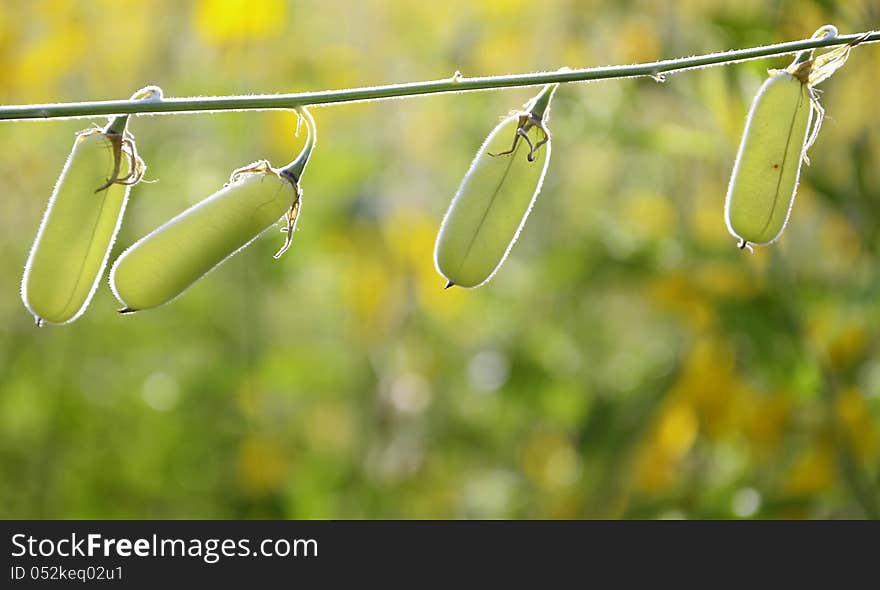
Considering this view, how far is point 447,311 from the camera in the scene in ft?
11.9

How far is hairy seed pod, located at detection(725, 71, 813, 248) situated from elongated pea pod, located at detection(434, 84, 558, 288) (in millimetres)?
220

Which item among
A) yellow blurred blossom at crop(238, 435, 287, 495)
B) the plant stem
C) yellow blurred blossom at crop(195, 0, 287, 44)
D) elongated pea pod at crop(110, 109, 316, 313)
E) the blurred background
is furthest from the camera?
yellow blurred blossom at crop(195, 0, 287, 44)

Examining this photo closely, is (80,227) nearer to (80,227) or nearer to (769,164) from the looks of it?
(80,227)

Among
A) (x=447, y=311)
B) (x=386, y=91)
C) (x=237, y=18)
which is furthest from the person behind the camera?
(x=447, y=311)

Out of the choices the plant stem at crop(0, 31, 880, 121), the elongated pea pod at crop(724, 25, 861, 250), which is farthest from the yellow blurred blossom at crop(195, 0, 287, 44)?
the elongated pea pod at crop(724, 25, 861, 250)

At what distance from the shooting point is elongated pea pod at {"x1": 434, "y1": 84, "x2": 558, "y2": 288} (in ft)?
3.83

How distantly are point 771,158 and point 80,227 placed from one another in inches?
30.3

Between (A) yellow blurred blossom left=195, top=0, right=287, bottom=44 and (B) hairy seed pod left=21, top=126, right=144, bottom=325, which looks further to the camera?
(A) yellow blurred blossom left=195, top=0, right=287, bottom=44

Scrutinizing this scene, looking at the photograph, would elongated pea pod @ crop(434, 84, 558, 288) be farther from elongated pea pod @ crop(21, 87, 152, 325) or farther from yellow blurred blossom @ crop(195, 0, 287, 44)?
yellow blurred blossom @ crop(195, 0, 287, 44)

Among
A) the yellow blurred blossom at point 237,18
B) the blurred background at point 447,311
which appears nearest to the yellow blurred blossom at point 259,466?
the blurred background at point 447,311

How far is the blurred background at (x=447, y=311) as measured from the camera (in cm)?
229

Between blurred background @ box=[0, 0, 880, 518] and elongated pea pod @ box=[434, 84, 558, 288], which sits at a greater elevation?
blurred background @ box=[0, 0, 880, 518]

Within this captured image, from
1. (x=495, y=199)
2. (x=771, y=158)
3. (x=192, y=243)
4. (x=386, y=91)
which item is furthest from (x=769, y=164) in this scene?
(x=192, y=243)
